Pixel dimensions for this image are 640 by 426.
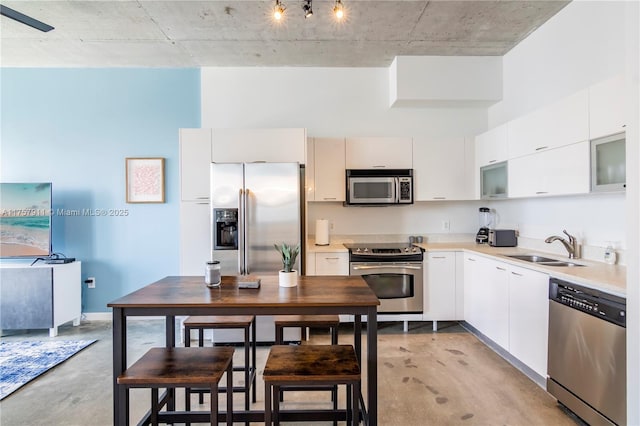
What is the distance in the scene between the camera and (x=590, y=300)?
1812mm

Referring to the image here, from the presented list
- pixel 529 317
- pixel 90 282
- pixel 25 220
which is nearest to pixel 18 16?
pixel 25 220

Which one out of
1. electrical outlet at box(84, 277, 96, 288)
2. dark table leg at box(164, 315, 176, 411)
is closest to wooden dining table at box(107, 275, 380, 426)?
dark table leg at box(164, 315, 176, 411)

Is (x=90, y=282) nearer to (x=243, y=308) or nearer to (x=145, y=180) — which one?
(x=145, y=180)

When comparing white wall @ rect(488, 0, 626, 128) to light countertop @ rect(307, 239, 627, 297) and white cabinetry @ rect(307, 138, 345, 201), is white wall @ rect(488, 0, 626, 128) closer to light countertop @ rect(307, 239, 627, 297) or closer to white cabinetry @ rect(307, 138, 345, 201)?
light countertop @ rect(307, 239, 627, 297)

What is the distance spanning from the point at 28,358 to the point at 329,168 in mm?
3396

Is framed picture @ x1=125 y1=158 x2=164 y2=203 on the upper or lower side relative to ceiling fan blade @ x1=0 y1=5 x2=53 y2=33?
lower

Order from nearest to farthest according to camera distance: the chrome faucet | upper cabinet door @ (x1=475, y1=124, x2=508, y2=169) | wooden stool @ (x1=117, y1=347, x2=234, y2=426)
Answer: wooden stool @ (x1=117, y1=347, x2=234, y2=426) → the chrome faucet → upper cabinet door @ (x1=475, y1=124, x2=508, y2=169)

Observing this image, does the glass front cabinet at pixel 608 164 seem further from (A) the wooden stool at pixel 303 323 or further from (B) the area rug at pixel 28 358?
(B) the area rug at pixel 28 358

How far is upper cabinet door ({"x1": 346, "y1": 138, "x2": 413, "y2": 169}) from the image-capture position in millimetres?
3699

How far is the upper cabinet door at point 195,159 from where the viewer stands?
3.33 metres

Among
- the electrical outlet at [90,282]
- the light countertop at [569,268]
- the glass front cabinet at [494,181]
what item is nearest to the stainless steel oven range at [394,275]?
the light countertop at [569,268]

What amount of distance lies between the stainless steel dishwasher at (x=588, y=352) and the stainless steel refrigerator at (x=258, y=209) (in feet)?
6.85

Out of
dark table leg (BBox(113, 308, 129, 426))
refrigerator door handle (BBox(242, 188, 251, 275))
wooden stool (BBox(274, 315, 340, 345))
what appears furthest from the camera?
refrigerator door handle (BBox(242, 188, 251, 275))

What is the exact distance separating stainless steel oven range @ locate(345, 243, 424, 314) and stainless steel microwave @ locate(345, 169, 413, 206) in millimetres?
620
